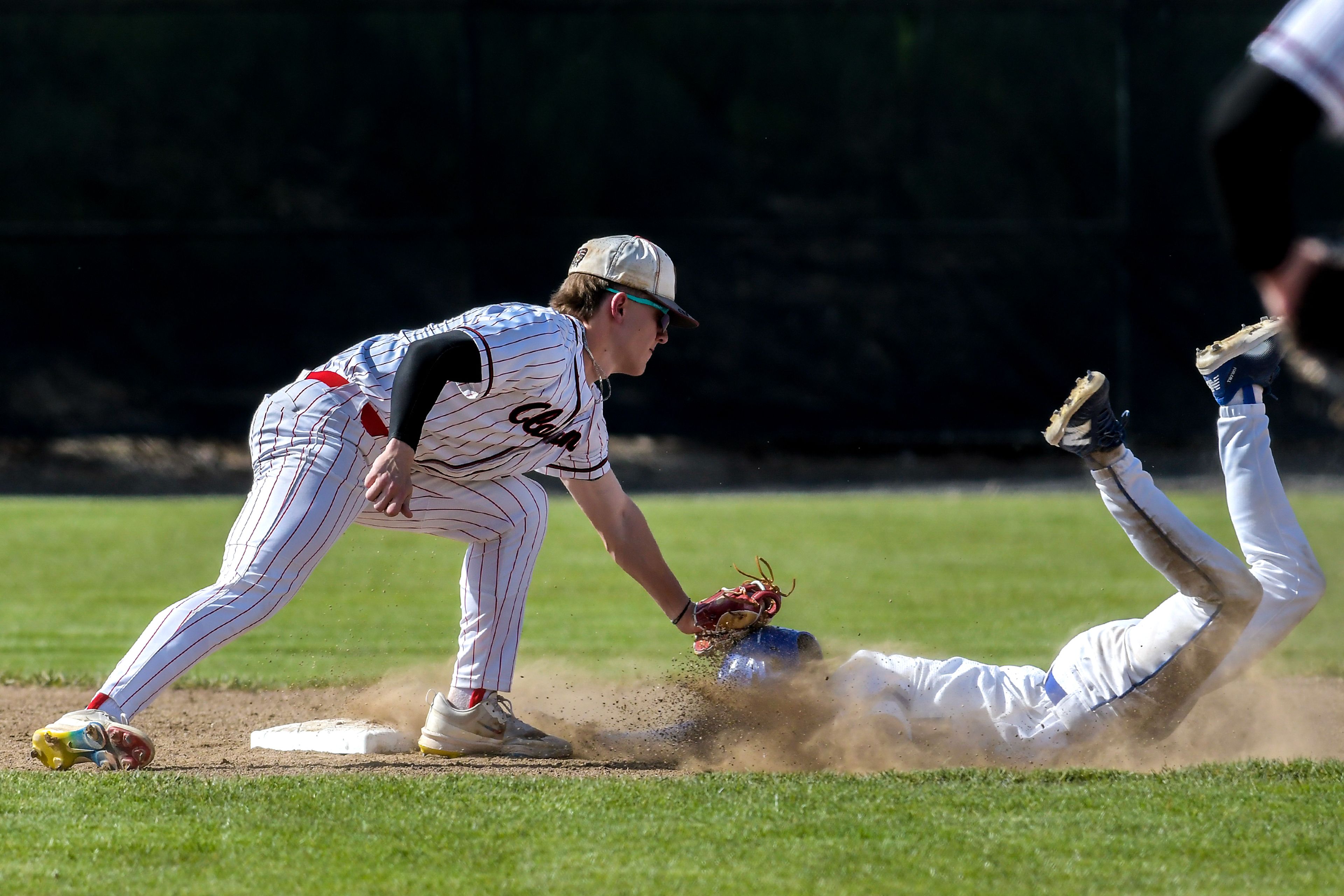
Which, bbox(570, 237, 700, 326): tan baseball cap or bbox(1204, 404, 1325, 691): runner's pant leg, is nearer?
bbox(1204, 404, 1325, 691): runner's pant leg

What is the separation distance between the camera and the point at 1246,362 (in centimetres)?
402

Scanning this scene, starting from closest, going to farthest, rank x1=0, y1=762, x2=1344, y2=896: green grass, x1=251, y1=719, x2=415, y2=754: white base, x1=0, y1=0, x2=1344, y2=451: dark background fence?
x1=0, y1=762, x2=1344, y2=896: green grass < x1=251, y1=719, x2=415, y2=754: white base < x1=0, y1=0, x2=1344, y2=451: dark background fence

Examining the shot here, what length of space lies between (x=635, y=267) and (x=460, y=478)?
789 millimetres

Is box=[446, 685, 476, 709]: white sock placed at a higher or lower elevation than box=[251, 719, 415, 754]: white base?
higher

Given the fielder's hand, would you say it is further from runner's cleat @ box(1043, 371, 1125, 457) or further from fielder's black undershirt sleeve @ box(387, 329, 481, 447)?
runner's cleat @ box(1043, 371, 1125, 457)

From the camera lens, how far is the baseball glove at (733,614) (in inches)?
162

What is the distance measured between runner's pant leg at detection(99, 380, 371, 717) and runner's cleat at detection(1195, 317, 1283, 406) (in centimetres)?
230

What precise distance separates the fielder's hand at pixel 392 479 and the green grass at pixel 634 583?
7.19 ft

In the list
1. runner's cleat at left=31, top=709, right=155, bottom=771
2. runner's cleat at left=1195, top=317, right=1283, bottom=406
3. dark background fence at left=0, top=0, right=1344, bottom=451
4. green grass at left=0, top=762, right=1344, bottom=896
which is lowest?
green grass at left=0, top=762, right=1344, bottom=896

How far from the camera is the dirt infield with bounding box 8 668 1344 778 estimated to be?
3889 mm

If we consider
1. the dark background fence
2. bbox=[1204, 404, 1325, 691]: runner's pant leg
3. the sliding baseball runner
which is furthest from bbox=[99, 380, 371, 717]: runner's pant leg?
the dark background fence

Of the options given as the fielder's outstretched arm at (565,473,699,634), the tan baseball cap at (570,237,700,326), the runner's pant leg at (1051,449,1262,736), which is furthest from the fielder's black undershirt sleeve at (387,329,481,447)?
the runner's pant leg at (1051,449,1262,736)

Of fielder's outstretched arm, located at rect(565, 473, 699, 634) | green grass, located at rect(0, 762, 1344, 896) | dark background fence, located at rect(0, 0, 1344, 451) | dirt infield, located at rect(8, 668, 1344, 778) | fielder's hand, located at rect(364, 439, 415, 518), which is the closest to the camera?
green grass, located at rect(0, 762, 1344, 896)

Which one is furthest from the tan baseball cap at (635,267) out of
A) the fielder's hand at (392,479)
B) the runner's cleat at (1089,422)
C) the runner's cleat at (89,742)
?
the runner's cleat at (89,742)
